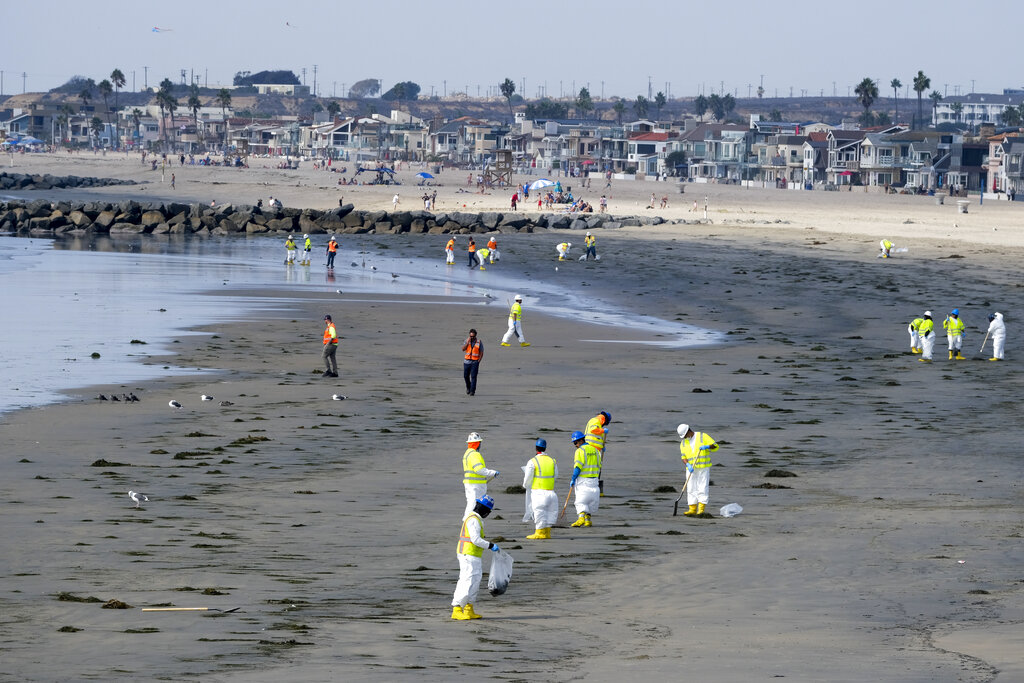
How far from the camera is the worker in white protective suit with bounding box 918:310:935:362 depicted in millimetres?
30719

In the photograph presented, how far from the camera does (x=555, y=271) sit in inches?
2119

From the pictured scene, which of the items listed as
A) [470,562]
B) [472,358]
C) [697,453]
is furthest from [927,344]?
[470,562]

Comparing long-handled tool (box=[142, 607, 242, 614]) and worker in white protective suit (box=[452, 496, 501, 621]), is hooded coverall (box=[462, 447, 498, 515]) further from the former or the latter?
long-handled tool (box=[142, 607, 242, 614])

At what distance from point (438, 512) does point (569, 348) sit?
16694 mm

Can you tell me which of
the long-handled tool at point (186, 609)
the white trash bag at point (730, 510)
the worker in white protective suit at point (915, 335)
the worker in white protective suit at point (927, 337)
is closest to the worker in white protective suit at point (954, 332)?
the worker in white protective suit at point (927, 337)

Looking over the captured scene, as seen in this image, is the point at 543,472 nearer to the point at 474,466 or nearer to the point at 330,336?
the point at 474,466

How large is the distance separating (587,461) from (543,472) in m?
0.88

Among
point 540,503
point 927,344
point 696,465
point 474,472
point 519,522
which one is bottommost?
point 519,522

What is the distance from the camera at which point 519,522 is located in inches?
635

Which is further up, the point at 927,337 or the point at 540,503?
the point at 927,337

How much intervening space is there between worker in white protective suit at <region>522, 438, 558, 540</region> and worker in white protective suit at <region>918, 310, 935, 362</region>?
17.9 m

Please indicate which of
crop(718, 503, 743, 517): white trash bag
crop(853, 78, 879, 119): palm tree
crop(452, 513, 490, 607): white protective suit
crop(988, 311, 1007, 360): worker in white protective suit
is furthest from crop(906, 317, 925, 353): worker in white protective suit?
crop(853, 78, 879, 119): palm tree

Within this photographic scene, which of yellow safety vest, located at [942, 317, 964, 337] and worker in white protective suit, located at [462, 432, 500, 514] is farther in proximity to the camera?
yellow safety vest, located at [942, 317, 964, 337]

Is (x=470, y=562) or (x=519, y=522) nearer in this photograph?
(x=470, y=562)
